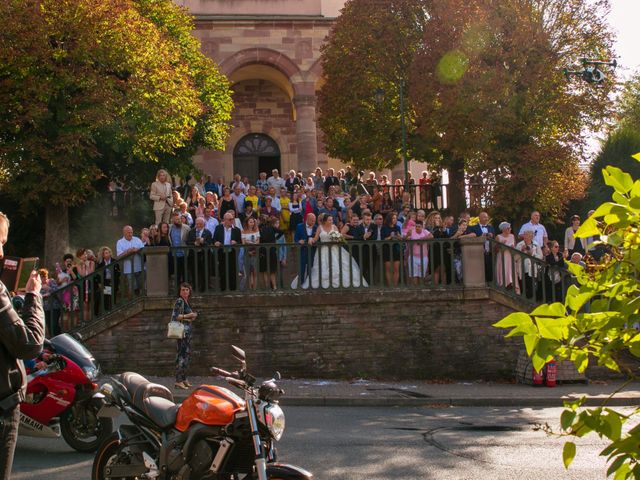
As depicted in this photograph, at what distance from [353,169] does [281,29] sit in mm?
7787

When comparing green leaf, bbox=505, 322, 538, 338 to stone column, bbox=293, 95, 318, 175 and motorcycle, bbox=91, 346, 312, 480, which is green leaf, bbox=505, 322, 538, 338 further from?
stone column, bbox=293, 95, 318, 175

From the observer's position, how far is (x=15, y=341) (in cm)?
555

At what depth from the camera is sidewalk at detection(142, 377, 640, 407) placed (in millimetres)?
14945

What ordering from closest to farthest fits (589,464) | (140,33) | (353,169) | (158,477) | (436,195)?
(158,477)
(589,464)
(140,33)
(436,195)
(353,169)

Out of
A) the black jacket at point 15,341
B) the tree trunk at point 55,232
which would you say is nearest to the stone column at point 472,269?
the tree trunk at point 55,232

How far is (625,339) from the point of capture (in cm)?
359

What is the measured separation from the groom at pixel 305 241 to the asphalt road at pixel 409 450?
15.5 feet

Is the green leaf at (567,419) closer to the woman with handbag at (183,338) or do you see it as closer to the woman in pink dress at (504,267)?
the woman with handbag at (183,338)

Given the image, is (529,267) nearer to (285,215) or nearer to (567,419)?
(285,215)

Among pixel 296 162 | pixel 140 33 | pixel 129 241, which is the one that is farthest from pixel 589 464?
pixel 296 162

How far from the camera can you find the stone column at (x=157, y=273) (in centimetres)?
1747

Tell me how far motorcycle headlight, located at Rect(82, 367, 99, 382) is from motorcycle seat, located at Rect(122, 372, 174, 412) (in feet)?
8.26

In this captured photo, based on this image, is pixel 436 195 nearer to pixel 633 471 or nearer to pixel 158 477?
pixel 158 477

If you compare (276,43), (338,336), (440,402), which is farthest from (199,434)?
(276,43)
